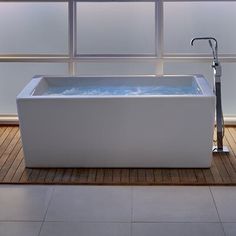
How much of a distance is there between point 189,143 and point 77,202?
3.68ft

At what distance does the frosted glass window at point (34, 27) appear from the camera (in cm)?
554

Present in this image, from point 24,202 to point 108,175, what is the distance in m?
0.78

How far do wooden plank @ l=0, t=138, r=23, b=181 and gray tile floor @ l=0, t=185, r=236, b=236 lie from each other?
31 cm

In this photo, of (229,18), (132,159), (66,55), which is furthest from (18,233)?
(229,18)

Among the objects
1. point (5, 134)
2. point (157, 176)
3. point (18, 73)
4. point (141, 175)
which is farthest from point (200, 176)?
point (18, 73)

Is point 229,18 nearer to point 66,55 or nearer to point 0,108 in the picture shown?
point 66,55

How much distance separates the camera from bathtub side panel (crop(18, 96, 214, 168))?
4.45m

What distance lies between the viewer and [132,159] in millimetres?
4574

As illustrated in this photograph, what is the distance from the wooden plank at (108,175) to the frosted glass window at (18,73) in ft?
4.90

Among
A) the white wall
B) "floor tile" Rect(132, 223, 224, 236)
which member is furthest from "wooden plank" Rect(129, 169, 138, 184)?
the white wall

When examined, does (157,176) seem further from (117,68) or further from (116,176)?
(117,68)

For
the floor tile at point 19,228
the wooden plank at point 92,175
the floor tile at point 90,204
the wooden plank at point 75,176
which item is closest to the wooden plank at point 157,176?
the floor tile at point 90,204

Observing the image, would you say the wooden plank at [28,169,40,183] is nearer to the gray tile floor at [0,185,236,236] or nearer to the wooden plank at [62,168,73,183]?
the gray tile floor at [0,185,236,236]

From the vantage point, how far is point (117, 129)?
4512 millimetres
